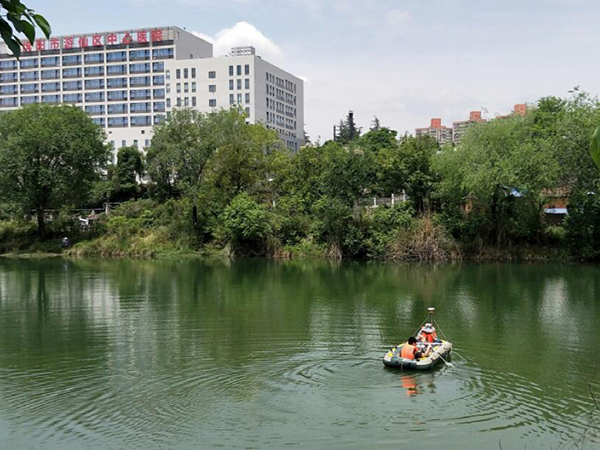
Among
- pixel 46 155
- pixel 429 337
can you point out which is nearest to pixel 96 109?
pixel 46 155

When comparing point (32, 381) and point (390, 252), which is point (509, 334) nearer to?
point (32, 381)

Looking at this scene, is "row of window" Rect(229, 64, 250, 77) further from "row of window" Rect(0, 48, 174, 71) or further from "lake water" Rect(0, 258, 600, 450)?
"lake water" Rect(0, 258, 600, 450)

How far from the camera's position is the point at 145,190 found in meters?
75.7

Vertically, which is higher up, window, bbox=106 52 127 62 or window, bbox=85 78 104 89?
window, bbox=106 52 127 62

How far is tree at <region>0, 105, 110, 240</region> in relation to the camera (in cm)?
5797

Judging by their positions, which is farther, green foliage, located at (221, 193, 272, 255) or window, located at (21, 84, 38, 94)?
window, located at (21, 84, 38, 94)

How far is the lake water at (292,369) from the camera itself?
44.9ft

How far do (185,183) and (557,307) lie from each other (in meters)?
38.2

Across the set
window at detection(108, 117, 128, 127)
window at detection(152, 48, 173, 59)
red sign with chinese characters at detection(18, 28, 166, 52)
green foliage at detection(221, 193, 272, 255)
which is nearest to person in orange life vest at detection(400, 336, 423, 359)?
green foliage at detection(221, 193, 272, 255)

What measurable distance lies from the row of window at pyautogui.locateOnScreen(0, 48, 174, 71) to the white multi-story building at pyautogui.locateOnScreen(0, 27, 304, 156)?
17 cm

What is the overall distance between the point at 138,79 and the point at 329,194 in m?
69.8

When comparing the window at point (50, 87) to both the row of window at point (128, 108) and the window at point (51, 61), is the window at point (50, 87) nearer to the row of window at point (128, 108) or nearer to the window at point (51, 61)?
the window at point (51, 61)

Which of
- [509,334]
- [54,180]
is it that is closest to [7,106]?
[54,180]

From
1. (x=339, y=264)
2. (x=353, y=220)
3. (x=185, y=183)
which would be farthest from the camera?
(x=185, y=183)
